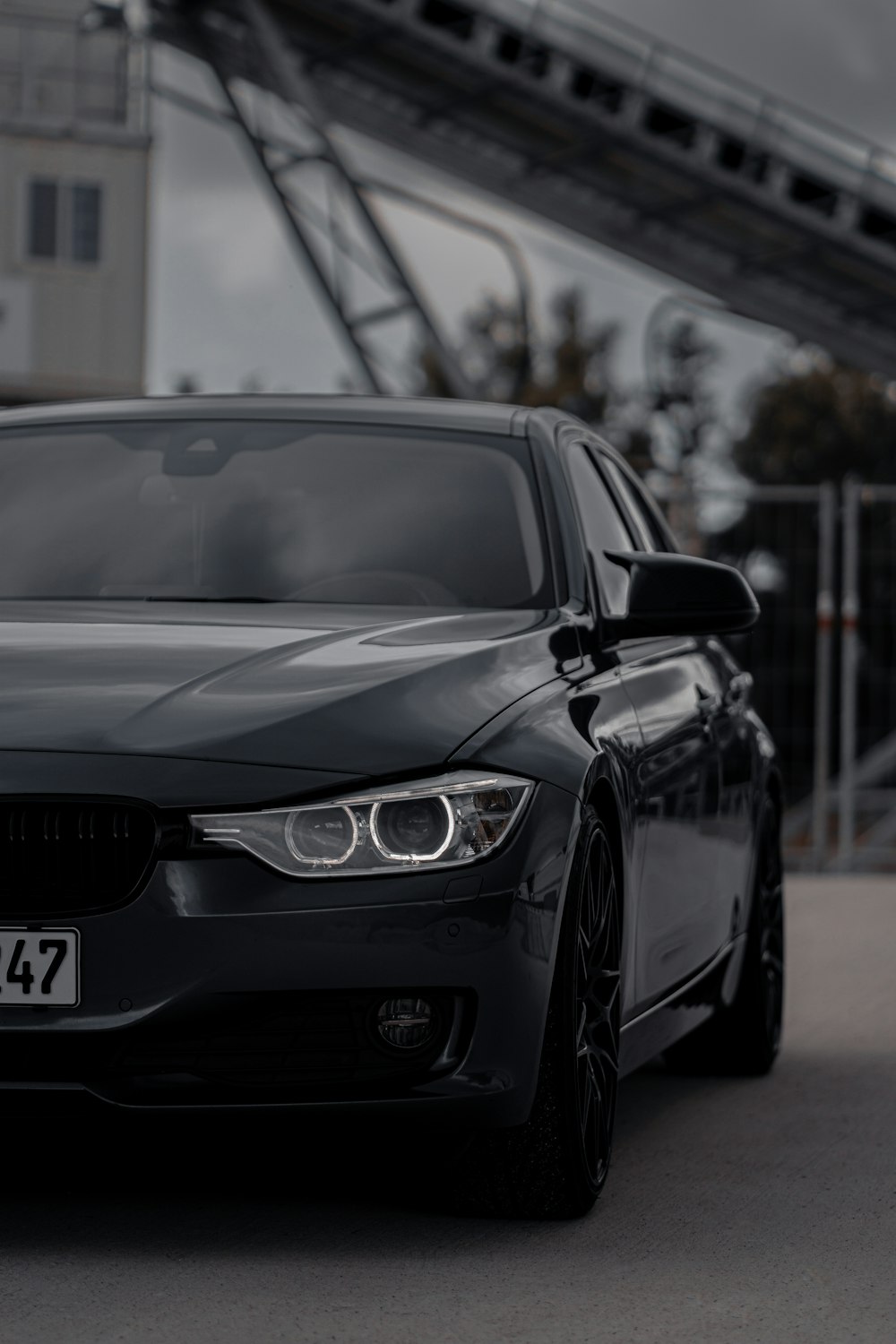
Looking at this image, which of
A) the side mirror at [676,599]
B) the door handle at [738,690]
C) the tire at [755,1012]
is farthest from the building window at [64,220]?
the side mirror at [676,599]

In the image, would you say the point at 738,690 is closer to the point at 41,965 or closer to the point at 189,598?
the point at 189,598

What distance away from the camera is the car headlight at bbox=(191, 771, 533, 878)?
3670mm

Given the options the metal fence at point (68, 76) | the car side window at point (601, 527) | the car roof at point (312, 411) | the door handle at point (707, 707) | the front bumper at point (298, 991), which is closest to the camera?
the front bumper at point (298, 991)

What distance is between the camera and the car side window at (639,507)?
20.2ft

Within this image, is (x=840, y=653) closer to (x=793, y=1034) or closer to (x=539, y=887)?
(x=793, y=1034)

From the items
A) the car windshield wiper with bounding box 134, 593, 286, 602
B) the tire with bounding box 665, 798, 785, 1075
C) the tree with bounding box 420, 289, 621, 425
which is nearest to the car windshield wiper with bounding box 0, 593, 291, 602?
the car windshield wiper with bounding box 134, 593, 286, 602

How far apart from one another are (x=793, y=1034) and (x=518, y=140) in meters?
22.3

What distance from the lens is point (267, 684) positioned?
3.96 metres

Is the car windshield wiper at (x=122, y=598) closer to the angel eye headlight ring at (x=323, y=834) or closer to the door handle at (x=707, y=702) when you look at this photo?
the angel eye headlight ring at (x=323, y=834)

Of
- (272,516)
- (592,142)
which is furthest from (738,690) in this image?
(592,142)

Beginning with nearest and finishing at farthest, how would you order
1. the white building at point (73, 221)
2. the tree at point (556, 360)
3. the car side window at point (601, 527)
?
1. the car side window at point (601, 527)
2. the white building at point (73, 221)
3. the tree at point (556, 360)

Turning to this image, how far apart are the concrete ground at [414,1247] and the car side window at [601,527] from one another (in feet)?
4.09

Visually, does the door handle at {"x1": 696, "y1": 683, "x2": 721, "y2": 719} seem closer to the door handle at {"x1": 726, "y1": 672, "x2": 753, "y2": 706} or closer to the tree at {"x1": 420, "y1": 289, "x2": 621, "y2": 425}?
the door handle at {"x1": 726, "y1": 672, "x2": 753, "y2": 706}

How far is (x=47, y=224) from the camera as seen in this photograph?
28922mm
